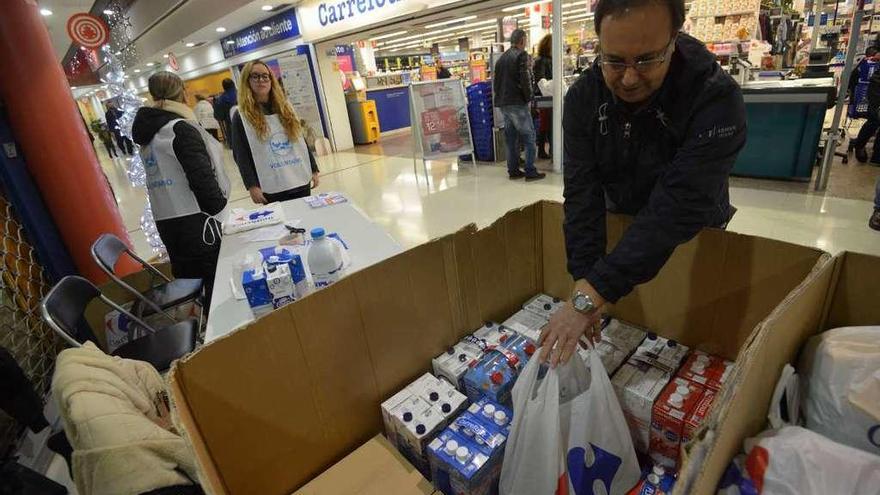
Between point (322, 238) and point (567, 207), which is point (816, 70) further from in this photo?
point (322, 238)

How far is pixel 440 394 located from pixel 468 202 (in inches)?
139

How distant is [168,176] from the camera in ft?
7.12

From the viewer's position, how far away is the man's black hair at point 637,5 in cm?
83

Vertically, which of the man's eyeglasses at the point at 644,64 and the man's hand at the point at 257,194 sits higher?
the man's eyeglasses at the point at 644,64

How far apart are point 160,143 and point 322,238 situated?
4.15 ft

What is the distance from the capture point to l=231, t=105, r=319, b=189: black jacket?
8.51 feet

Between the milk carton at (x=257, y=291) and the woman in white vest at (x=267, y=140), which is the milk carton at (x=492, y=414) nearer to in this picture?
the milk carton at (x=257, y=291)

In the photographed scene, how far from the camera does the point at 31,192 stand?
2.66 meters

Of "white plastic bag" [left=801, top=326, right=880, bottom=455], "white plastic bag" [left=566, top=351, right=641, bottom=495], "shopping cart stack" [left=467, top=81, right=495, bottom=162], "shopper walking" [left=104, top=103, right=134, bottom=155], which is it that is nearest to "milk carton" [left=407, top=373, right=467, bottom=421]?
"white plastic bag" [left=566, top=351, right=641, bottom=495]

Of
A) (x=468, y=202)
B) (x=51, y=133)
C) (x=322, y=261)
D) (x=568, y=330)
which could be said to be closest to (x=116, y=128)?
(x=51, y=133)

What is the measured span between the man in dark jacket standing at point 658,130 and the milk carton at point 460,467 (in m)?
0.29

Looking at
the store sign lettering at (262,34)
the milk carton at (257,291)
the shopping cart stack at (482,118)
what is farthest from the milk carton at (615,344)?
the store sign lettering at (262,34)

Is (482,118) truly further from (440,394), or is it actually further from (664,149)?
(440,394)

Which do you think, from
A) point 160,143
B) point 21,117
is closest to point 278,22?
point 21,117
